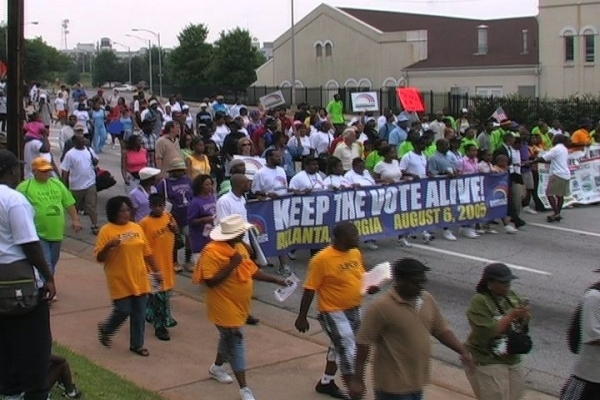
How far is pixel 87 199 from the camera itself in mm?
13547

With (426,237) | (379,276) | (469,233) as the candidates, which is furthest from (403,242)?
(379,276)

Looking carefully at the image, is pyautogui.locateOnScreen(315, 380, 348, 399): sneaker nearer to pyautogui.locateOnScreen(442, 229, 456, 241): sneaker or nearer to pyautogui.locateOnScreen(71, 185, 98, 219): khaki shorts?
pyautogui.locateOnScreen(71, 185, 98, 219): khaki shorts

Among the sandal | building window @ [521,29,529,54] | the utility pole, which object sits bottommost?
the sandal

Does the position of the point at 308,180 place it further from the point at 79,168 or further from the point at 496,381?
the point at 496,381

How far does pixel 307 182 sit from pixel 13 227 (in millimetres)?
7419

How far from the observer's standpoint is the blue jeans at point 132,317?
7992 mm

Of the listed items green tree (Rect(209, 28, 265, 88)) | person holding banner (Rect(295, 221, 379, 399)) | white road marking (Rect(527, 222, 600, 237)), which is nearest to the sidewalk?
person holding banner (Rect(295, 221, 379, 399))

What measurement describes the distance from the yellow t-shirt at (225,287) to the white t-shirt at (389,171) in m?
7.16

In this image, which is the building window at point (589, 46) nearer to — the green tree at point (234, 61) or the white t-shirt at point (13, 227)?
the green tree at point (234, 61)

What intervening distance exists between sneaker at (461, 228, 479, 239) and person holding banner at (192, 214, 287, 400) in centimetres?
843

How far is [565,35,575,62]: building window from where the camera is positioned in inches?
1824

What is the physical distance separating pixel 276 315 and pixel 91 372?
307 centimetres

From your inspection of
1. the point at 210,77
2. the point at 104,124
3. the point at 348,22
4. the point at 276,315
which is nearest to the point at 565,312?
the point at 276,315

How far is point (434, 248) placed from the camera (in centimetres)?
1396
